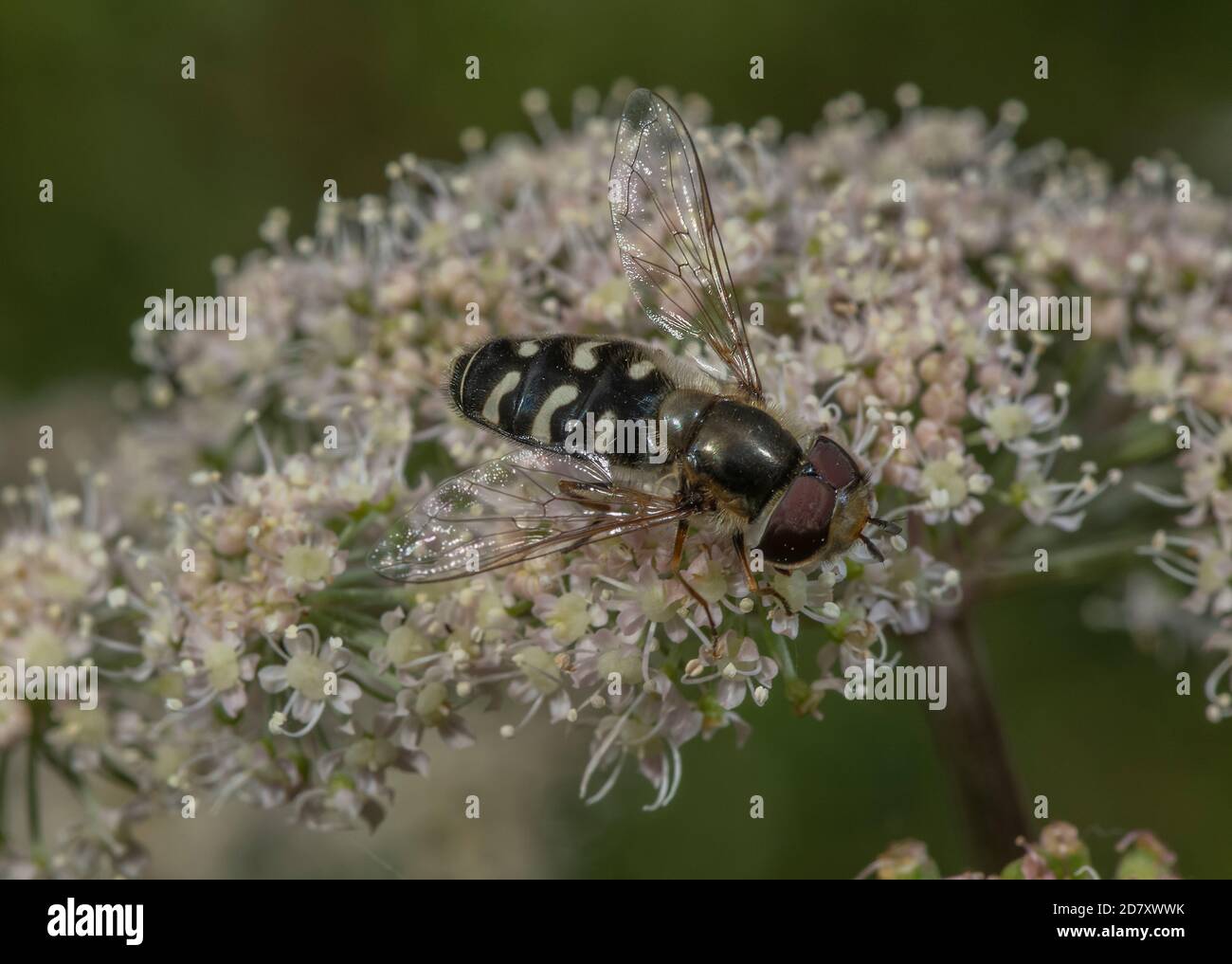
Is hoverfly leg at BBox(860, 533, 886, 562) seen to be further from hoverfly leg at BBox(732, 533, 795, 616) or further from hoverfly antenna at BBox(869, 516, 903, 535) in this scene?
hoverfly leg at BBox(732, 533, 795, 616)

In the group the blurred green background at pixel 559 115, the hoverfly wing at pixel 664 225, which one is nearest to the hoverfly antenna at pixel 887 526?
the hoverfly wing at pixel 664 225

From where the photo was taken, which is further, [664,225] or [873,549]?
[664,225]

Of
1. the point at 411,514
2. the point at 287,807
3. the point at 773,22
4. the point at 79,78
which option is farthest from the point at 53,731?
the point at 773,22

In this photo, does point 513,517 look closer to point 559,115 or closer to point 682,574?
point 682,574

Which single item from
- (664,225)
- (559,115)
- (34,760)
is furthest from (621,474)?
(559,115)

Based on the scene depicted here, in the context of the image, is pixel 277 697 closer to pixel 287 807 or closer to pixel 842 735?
pixel 287 807

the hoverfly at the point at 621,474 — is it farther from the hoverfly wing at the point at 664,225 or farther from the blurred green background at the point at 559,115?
the blurred green background at the point at 559,115
